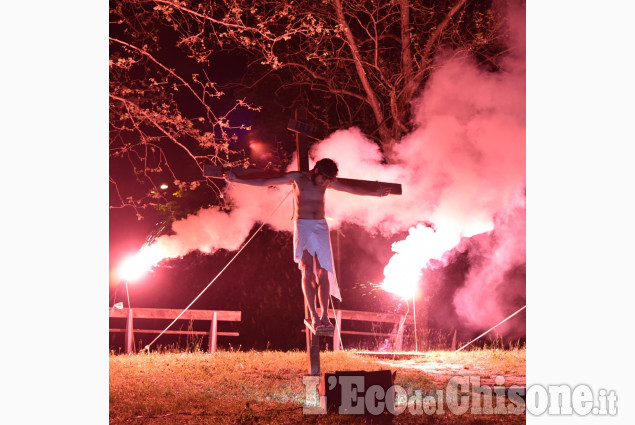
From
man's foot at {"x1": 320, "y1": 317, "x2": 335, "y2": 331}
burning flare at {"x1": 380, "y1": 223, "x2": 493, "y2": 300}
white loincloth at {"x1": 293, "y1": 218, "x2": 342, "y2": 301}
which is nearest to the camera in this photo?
man's foot at {"x1": 320, "y1": 317, "x2": 335, "y2": 331}

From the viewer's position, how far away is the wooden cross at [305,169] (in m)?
5.90

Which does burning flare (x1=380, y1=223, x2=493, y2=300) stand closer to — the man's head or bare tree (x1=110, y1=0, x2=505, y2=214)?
bare tree (x1=110, y1=0, x2=505, y2=214)

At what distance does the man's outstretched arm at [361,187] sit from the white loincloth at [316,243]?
1.42 feet

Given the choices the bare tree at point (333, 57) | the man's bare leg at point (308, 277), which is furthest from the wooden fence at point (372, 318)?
the man's bare leg at point (308, 277)

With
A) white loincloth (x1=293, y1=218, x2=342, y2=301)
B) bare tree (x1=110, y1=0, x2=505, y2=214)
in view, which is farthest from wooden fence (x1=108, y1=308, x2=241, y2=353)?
white loincloth (x1=293, y1=218, x2=342, y2=301)

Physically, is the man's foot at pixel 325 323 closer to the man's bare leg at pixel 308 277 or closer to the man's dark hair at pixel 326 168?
the man's bare leg at pixel 308 277

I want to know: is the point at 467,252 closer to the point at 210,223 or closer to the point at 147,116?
the point at 210,223

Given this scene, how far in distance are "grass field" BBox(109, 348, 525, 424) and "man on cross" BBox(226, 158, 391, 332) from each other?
839 millimetres

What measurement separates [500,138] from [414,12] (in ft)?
10.3

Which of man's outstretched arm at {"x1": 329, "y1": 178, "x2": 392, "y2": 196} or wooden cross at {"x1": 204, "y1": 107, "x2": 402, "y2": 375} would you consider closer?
wooden cross at {"x1": 204, "y1": 107, "x2": 402, "y2": 375}

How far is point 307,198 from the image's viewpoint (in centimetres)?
586

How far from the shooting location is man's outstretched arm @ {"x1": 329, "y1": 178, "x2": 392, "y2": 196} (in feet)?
20.1

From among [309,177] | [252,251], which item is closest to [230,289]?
[252,251]

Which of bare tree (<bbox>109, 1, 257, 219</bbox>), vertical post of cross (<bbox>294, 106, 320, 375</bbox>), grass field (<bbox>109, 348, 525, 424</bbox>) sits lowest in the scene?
grass field (<bbox>109, 348, 525, 424</bbox>)
